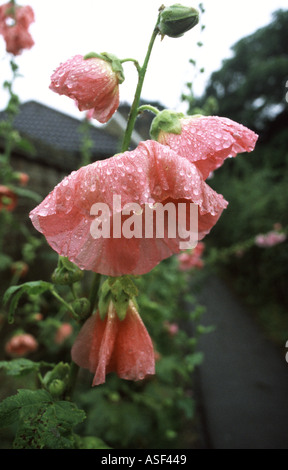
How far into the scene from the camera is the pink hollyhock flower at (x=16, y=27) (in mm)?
1458

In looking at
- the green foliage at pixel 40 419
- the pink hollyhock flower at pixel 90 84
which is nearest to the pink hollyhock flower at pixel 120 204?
the pink hollyhock flower at pixel 90 84

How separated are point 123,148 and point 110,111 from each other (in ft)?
0.19

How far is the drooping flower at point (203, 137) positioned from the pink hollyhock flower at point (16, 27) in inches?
49.0

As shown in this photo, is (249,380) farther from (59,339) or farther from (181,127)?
(181,127)

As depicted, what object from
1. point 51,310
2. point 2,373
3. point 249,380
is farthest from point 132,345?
point 249,380

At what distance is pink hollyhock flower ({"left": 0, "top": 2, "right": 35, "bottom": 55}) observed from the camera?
4.78ft

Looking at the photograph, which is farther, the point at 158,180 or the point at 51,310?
the point at 51,310

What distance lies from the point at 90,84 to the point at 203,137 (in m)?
0.17

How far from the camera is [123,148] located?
502mm

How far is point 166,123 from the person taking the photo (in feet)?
1.72

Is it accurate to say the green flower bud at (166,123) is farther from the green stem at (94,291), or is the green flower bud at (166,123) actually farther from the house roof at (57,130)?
the house roof at (57,130)

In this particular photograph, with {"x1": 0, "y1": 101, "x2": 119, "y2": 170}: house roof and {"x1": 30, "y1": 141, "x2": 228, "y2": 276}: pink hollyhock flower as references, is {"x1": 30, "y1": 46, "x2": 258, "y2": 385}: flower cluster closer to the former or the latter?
{"x1": 30, "y1": 141, "x2": 228, "y2": 276}: pink hollyhock flower

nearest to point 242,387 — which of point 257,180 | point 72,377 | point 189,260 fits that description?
point 189,260

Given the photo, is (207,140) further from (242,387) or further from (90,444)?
(242,387)
